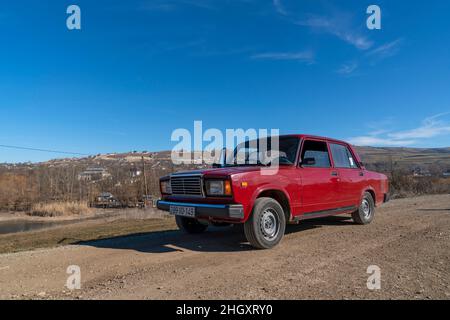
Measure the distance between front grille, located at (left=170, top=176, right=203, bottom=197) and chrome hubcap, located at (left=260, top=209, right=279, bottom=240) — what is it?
43.2 inches

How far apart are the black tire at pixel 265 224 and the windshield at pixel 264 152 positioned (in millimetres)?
998

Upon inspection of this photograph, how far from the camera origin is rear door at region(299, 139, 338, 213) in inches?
226

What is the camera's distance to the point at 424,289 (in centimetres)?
316

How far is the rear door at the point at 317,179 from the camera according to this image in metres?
5.73

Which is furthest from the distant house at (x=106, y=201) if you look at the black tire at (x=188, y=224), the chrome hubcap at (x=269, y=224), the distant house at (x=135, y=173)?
the chrome hubcap at (x=269, y=224)

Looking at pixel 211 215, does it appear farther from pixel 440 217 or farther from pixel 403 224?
pixel 440 217

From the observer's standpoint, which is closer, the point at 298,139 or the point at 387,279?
the point at 387,279

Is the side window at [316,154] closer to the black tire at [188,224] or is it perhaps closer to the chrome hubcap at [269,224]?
the chrome hubcap at [269,224]

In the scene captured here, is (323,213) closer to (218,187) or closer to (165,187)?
(218,187)

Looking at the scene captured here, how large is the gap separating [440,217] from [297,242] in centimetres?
488

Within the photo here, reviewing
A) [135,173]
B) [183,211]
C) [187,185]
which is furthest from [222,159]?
[135,173]

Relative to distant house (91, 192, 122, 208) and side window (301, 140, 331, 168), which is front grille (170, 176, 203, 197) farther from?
distant house (91, 192, 122, 208)

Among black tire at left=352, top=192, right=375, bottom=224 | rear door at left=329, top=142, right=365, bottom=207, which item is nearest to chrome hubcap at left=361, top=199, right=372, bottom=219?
black tire at left=352, top=192, right=375, bottom=224
